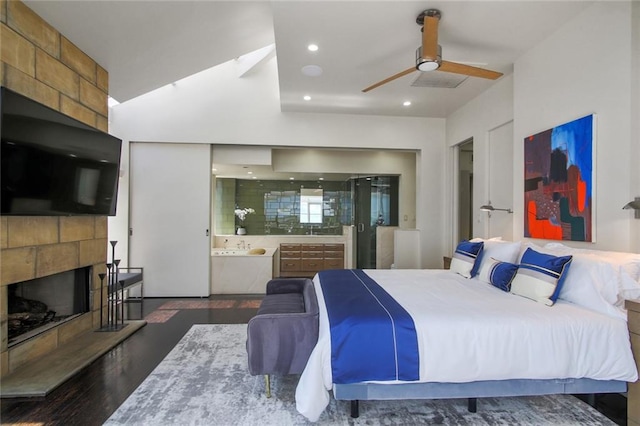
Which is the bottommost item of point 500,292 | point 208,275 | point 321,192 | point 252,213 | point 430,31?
point 208,275

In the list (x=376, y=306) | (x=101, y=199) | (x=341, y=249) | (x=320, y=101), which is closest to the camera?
(x=376, y=306)

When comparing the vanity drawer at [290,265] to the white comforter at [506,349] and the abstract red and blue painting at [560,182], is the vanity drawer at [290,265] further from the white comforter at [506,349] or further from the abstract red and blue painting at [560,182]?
the white comforter at [506,349]

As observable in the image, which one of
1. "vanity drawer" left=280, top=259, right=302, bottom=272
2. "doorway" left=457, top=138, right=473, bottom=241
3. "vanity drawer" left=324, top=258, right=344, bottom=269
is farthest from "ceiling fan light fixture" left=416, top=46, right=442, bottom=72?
"vanity drawer" left=280, top=259, right=302, bottom=272

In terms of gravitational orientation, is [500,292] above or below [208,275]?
above

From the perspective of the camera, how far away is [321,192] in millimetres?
7297

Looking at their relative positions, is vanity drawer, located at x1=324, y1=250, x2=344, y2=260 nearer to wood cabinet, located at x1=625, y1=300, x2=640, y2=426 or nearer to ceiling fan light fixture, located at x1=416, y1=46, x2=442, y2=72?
ceiling fan light fixture, located at x1=416, y1=46, x2=442, y2=72

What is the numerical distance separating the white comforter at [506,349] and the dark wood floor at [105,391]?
0.52m

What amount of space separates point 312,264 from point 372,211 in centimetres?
169

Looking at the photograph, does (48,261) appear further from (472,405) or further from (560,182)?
(560,182)

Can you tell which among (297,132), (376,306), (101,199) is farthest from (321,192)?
(376,306)

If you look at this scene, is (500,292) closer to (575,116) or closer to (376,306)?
(376,306)

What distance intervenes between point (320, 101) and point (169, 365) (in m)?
3.61

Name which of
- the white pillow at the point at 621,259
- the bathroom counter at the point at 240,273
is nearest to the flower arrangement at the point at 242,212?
the bathroom counter at the point at 240,273

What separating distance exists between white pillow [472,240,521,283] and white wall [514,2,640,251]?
0.53m
